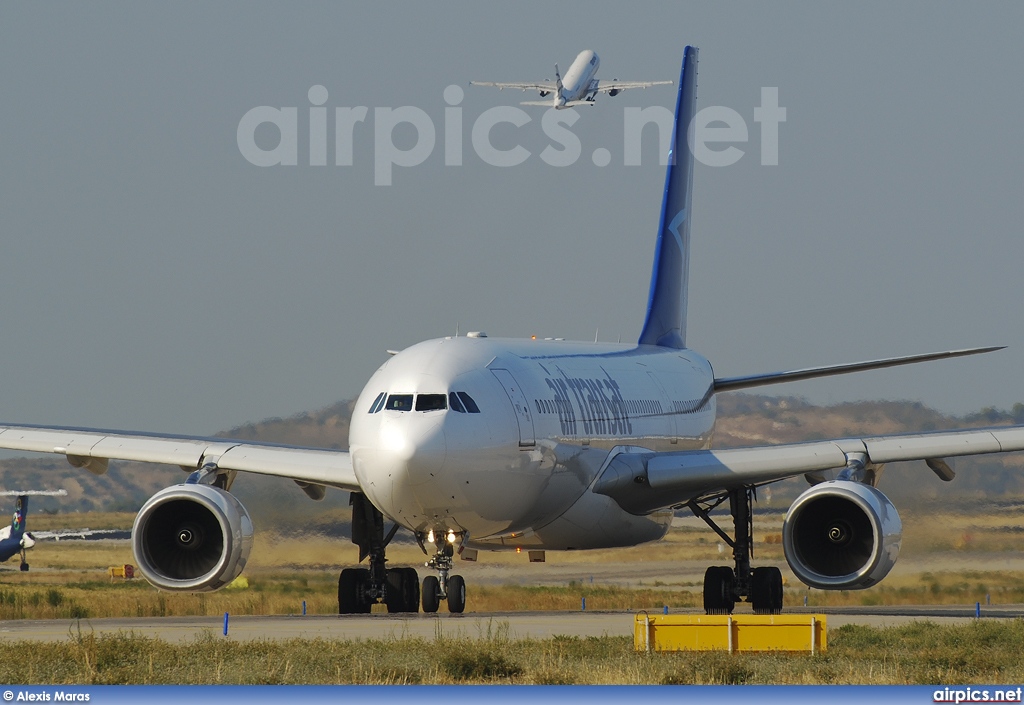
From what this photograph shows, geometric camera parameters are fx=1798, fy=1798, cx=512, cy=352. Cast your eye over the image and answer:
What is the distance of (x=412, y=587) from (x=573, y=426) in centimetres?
402

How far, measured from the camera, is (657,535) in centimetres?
2948

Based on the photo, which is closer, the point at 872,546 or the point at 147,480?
the point at 872,546

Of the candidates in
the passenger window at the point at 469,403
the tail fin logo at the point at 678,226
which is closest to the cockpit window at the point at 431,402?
the passenger window at the point at 469,403

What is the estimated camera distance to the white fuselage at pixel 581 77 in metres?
61.8

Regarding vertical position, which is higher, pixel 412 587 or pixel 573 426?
pixel 573 426

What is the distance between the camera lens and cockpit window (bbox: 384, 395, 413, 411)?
836 inches

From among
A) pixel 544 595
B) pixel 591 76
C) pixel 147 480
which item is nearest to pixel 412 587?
pixel 544 595

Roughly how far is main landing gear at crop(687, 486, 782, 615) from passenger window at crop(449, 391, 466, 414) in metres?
7.17

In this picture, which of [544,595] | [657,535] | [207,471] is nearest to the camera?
[207,471]

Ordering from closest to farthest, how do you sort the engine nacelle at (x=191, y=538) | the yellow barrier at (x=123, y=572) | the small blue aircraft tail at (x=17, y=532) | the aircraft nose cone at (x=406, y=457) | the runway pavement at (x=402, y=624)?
the aircraft nose cone at (x=406, y=457), the runway pavement at (x=402, y=624), the engine nacelle at (x=191, y=538), the yellow barrier at (x=123, y=572), the small blue aircraft tail at (x=17, y=532)

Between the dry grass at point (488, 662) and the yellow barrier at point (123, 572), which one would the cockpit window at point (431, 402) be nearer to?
the dry grass at point (488, 662)

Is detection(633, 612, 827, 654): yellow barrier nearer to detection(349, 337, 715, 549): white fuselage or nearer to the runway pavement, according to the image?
the runway pavement

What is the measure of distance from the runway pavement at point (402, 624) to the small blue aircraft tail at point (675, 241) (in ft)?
26.4

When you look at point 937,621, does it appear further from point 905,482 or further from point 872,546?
point 905,482
